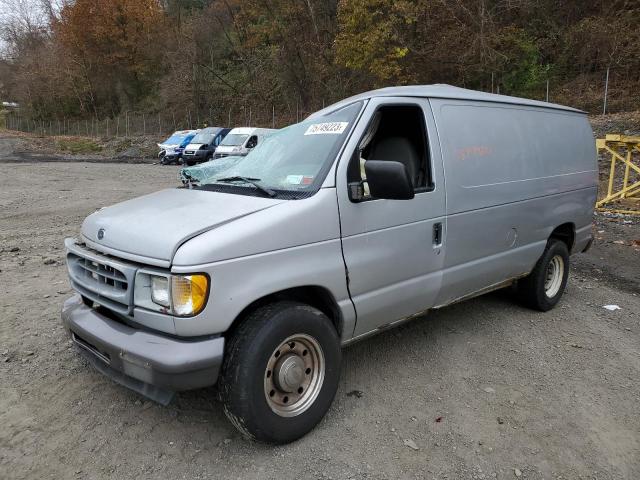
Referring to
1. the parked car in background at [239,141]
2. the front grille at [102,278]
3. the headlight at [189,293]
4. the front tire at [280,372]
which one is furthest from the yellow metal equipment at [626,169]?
the parked car in background at [239,141]

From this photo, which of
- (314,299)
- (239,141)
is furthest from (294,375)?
(239,141)

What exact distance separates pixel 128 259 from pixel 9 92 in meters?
73.1

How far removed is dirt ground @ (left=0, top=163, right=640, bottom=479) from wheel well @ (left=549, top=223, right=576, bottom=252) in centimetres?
73

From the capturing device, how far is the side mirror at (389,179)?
300 centimetres

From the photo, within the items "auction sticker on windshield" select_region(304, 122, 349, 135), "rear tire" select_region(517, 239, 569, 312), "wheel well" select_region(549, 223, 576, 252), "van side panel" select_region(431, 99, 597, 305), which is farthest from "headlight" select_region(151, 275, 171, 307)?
"wheel well" select_region(549, 223, 576, 252)

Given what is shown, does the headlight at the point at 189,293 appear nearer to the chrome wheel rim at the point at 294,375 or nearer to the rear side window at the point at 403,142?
the chrome wheel rim at the point at 294,375

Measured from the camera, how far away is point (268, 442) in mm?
2906

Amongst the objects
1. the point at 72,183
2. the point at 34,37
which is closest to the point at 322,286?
the point at 72,183

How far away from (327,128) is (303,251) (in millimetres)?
1027

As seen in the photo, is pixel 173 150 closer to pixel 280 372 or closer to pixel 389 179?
pixel 389 179

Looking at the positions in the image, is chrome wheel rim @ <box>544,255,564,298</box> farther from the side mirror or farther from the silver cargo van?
the side mirror

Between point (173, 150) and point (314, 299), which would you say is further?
point (173, 150)

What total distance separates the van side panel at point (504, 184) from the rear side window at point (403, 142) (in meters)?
0.15

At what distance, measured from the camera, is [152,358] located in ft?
8.45
